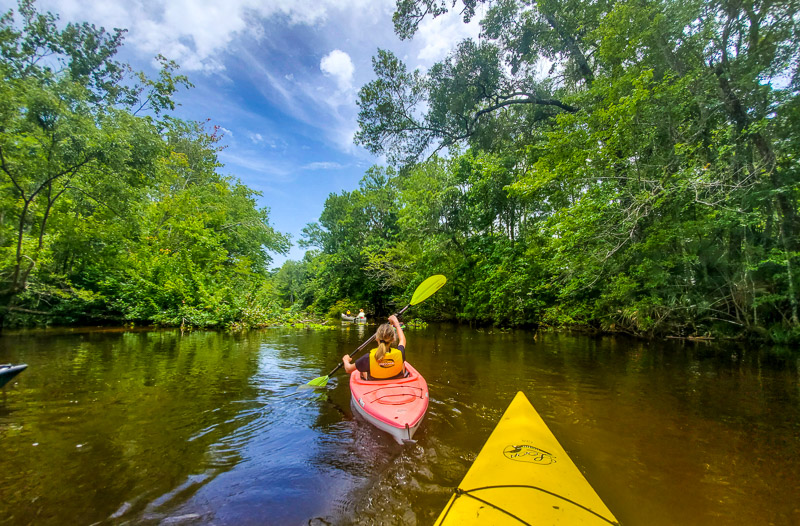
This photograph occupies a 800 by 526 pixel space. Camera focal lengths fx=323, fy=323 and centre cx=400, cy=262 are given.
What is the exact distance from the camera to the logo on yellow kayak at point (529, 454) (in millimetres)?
2295

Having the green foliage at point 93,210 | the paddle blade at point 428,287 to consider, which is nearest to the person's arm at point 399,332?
the paddle blade at point 428,287

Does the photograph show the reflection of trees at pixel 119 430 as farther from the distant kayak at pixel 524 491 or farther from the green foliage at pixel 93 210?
the green foliage at pixel 93 210

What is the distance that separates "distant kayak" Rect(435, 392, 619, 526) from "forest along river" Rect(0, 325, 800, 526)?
47cm

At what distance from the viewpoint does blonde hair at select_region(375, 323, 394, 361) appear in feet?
13.6

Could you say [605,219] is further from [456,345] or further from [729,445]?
[729,445]

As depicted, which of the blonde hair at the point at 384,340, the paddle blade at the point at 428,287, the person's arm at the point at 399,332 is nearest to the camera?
the blonde hair at the point at 384,340

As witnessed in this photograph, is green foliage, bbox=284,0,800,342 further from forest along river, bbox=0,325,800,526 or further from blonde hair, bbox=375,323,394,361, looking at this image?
blonde hair, bbox=375,323,394,361

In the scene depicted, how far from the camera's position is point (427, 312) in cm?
1884

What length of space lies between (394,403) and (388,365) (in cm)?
72

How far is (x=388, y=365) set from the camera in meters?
4.15

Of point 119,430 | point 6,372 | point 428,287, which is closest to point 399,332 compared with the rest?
point 428,287

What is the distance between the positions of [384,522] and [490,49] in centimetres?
1388

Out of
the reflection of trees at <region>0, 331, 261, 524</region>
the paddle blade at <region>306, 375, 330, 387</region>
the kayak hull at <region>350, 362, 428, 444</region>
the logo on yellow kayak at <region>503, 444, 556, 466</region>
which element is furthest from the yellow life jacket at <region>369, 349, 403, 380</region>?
the logo on yellow kayak at <region>503, 444, 556, 466</region>

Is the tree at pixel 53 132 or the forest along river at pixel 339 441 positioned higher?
the tree at pixel 53 132
